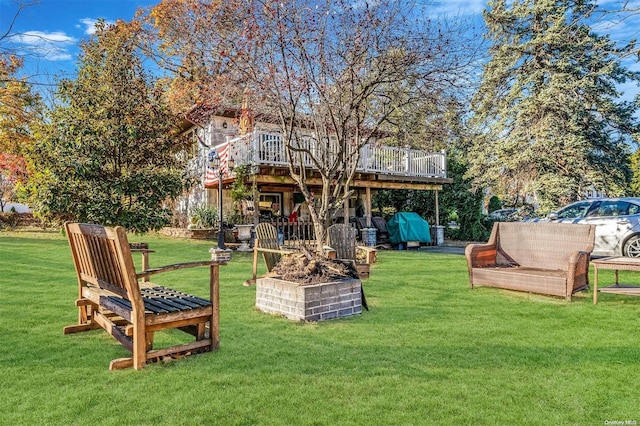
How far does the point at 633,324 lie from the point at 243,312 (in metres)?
4.56

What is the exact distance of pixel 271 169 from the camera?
1301 cm

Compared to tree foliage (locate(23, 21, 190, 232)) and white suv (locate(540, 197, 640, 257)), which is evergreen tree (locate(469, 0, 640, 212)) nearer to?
white suv (locate(540, 197, 640, 257))

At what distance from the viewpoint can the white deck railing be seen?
12.7 m

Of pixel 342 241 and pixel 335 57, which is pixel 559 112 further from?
pixel 342 241

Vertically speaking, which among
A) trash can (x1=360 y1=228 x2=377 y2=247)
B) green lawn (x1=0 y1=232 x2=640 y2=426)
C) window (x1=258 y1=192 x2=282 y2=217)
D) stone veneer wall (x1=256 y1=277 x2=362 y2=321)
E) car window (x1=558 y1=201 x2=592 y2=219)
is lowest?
green lawn (x1=0 y1=232 x2=640 y2=426)

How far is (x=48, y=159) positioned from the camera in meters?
7.12

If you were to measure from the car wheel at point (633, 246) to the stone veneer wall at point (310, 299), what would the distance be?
8.12 meters

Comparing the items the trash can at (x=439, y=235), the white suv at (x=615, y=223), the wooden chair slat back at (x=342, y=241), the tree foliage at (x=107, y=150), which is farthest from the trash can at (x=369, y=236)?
the tree foliage at (x=107, y=150)

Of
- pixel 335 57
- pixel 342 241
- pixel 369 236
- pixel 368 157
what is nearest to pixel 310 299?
pixel 342 241

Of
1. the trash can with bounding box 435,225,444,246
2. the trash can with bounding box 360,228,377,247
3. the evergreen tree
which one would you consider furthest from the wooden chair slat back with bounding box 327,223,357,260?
the evergreen tree

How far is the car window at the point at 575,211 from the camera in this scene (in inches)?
444

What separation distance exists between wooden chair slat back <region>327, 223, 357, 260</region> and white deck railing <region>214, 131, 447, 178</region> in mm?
3752

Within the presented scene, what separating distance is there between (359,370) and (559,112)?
54.4ft

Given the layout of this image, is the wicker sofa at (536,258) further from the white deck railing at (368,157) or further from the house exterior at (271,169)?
the white deck railing at (368,157)
